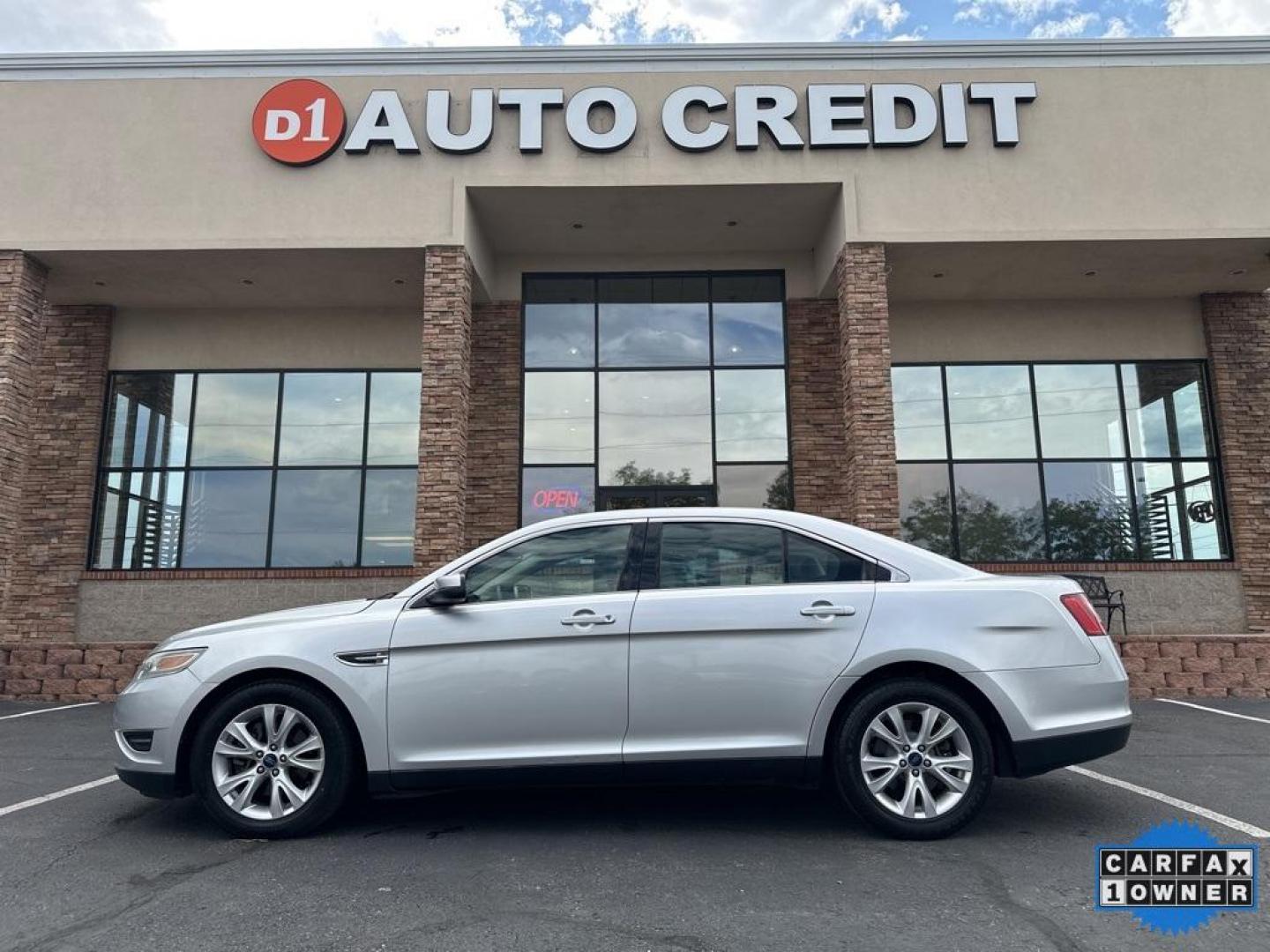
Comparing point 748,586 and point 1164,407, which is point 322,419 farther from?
point 1164,407

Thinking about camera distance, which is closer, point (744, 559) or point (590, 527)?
point (744, 559)

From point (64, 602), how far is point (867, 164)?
45.1 ft

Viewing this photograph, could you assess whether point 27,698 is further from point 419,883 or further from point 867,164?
point 867,164

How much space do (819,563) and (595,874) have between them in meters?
1.81

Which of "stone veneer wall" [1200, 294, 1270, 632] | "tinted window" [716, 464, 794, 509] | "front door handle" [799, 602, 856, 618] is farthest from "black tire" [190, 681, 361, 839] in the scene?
"stone veneer wall" [1200, 294, 1270, 632]

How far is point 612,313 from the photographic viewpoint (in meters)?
13.3

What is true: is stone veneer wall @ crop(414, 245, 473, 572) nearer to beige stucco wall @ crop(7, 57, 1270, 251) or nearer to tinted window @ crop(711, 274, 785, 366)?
beige stucco wall @ crop(7, 57, 1270, 251)

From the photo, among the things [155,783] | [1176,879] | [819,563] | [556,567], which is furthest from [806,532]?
[155,783]

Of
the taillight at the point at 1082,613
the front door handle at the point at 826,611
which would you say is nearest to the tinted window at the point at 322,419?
the front door handle at the point at 826,611

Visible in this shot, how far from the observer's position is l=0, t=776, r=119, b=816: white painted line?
4.61m

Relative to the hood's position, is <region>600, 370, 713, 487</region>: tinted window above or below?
above

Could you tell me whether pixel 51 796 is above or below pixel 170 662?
below

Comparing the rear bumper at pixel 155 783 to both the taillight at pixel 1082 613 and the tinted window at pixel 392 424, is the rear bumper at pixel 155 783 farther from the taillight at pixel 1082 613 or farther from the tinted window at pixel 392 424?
the tinted window at pixel 392 424

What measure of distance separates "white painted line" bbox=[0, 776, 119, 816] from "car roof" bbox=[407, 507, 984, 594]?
2738 millimetres
